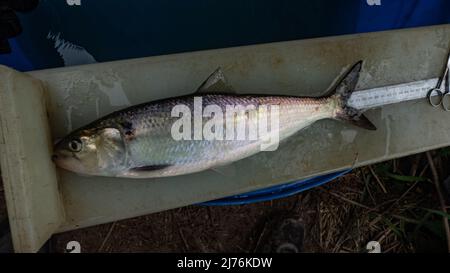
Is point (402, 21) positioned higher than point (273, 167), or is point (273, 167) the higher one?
point (402, 21)

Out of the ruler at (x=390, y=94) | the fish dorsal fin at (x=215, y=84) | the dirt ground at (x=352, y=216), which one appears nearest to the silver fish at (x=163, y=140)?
the fish dorsal fin at (x=215, y=84)

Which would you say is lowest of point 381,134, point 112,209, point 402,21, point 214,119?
point 112,209

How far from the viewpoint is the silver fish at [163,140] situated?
4.88ft

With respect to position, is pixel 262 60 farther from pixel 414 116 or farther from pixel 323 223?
pixel 323 223

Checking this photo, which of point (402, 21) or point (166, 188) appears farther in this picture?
point (402, 21)

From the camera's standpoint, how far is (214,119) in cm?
157

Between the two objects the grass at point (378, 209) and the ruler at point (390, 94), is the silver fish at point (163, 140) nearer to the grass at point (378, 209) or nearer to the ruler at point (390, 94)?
the ruler at point (390, 94)

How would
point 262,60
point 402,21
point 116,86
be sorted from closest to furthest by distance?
point 116,86, point 262,60, point 402,21

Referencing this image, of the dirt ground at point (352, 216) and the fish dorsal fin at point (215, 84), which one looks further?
the dirt ground at point (352, 216)

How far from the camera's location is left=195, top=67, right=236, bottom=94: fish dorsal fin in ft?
5.36

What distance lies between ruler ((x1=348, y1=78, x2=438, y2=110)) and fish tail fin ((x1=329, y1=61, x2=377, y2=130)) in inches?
1.8

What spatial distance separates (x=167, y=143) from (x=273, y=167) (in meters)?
0.59

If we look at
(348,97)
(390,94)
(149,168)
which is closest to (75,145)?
(149,168)

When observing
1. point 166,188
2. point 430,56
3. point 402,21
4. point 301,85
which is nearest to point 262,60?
point 301,85
